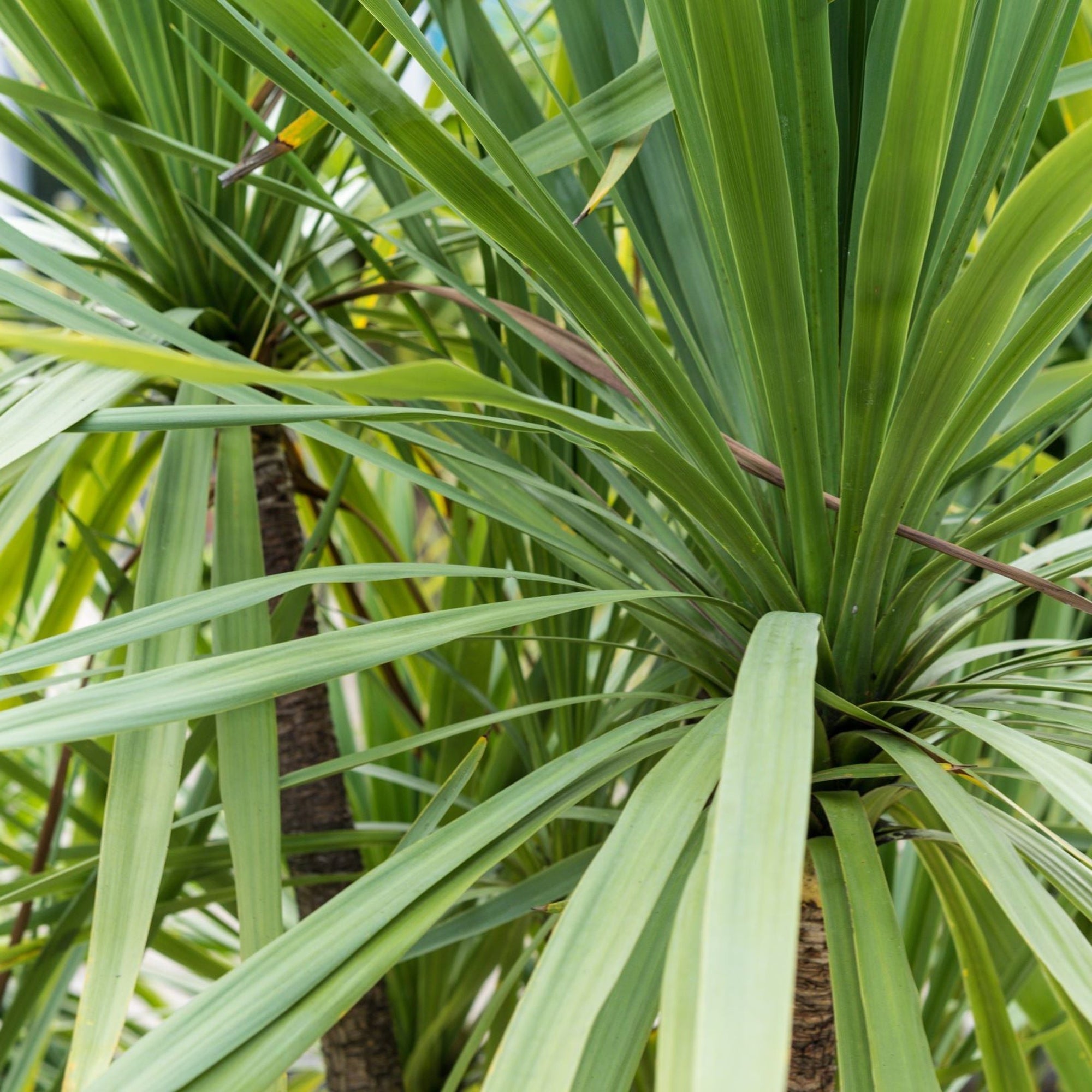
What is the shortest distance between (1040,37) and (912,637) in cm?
23

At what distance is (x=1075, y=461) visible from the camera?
14.0 inches

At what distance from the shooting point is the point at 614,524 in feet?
1.43

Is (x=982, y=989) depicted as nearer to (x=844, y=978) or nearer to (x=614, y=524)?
(x=844, y=978)

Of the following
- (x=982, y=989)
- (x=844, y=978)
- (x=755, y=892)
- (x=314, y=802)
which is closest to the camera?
(x=755, y=892)

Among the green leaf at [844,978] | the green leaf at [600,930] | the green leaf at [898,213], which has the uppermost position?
the green leaf at [898,213]

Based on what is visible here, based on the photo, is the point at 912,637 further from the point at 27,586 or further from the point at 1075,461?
the point at 27,586

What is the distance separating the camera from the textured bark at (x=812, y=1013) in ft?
1.28

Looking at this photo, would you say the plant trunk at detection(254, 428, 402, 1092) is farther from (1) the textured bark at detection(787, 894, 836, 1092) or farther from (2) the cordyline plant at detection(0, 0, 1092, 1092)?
(1) the textured bark at detection(787, 894, 836, 1092)

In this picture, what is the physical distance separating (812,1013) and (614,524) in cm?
23

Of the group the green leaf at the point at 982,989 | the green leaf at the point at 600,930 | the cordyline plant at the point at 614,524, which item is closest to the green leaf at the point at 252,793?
the cordyline plant at the point at 614,524

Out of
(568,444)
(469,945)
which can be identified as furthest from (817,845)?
(469,945)

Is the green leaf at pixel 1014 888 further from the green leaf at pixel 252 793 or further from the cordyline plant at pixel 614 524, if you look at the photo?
the green leaf at pixel 252 793

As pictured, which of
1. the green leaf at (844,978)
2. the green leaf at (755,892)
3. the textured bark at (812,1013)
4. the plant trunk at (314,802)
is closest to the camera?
the green leaf at (755,892)

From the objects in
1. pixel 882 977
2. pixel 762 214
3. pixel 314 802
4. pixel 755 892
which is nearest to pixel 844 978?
pixel 882 977
